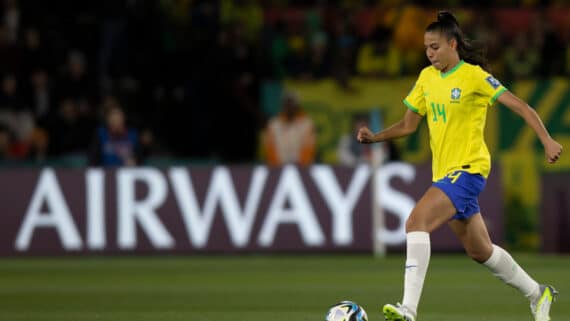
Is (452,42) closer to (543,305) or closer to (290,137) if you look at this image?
(543,305)

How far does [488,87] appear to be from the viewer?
8531 millimetres

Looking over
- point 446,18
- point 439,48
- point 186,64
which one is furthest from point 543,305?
point 186,64

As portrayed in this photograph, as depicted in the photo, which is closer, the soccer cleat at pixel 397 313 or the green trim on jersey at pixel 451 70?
the soccer cleat at pixel 397 313

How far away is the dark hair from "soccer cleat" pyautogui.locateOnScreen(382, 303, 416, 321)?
5.84 feet

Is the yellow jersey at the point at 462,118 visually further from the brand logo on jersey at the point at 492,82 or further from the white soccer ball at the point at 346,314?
the white soccer ball at the point at 346,314

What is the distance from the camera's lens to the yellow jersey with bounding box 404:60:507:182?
8.54 meters

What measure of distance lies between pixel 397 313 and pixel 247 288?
4.78 m

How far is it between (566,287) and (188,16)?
38.1ft

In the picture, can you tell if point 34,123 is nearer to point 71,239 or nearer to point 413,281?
point 71,239

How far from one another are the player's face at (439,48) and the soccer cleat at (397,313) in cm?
166

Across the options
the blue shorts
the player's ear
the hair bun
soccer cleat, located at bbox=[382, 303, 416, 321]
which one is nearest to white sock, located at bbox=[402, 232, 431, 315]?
soccer cleat, located at bbox=[382, 303, 416, 321]

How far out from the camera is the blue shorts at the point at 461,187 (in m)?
8.43

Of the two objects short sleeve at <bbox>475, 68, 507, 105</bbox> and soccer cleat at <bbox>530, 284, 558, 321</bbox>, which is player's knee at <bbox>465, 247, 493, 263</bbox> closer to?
soccer cleat at <bbox>530, 284, 558, 321</bbox>

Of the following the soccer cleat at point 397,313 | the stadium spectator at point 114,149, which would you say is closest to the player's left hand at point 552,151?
the soccer cleat at point 397,313
